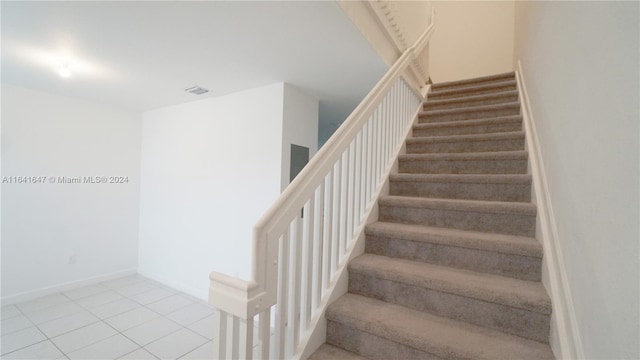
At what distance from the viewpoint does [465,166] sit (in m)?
2.12

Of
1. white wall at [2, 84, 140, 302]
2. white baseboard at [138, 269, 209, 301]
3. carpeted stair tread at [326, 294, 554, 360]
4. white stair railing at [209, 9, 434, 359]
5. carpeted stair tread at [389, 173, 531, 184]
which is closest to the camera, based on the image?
white stair railing at [209, 9, 434, 359]

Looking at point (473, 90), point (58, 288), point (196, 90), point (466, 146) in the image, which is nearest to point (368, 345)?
point (466, 146)

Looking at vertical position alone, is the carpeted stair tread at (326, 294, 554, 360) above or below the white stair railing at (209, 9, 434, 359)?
below

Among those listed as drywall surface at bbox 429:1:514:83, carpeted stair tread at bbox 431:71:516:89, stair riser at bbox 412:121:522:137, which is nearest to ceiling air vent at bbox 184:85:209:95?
stair riser at bbox 412:121:522:137

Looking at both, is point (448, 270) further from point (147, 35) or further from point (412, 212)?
point (147, 35)

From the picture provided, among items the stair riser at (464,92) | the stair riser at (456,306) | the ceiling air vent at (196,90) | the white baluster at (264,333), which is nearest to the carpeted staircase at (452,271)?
the stair riser at (456,306)

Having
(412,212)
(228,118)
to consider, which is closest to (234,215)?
(228,118)

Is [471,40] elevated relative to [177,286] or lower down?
elevated

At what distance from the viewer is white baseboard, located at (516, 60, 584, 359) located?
39.1 inches

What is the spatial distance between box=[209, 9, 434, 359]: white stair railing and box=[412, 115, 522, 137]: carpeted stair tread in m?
0.69

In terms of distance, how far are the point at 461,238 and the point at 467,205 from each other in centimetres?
29

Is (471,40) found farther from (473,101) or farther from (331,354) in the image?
(331,354)

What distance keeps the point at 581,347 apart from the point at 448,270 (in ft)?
1.90

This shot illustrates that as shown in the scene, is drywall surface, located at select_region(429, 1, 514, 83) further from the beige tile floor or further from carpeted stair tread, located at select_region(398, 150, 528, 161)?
the beige tile floor
